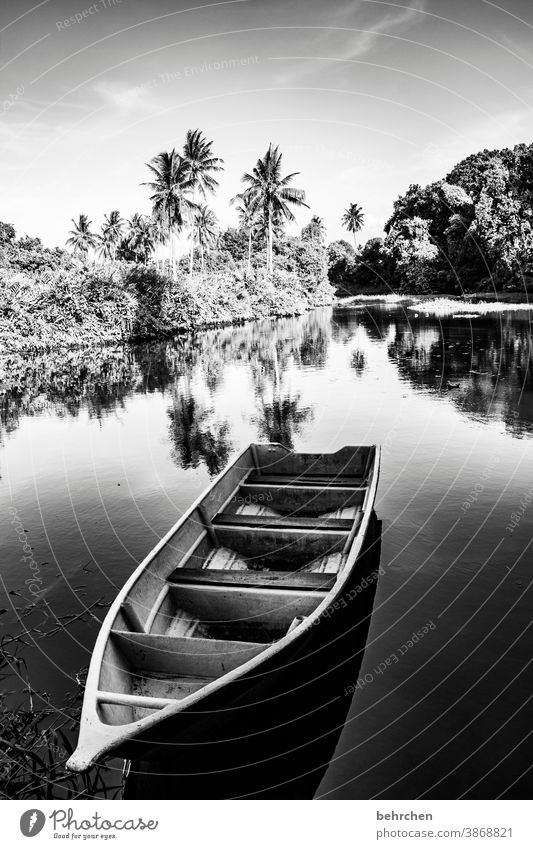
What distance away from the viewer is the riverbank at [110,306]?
27891 millimetres

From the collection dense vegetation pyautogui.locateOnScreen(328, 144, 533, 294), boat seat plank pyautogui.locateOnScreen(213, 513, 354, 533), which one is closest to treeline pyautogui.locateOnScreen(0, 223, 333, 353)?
dense vegetation pyautogui.locateOnScreen(328, 144, 533, 294)

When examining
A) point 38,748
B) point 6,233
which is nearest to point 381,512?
point 38,748

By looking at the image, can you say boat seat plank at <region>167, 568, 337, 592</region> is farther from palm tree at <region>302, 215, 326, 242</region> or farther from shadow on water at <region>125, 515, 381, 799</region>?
palm tree at <region>302, 215, 326, 242</region>

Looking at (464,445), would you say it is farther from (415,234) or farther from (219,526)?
(415,234)

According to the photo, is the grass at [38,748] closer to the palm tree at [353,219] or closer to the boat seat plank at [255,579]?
the boat seat plank at [255,579]

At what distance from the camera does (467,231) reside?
51.9m

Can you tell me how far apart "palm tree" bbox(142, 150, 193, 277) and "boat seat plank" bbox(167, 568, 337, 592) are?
131 ft

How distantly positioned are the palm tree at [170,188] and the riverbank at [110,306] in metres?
4.30

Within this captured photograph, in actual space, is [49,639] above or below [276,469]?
below

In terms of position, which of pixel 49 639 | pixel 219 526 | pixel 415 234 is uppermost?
pixel 415 234

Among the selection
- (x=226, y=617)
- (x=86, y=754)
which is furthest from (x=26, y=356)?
(x=86, y=754)

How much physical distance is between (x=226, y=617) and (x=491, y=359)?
1939cm

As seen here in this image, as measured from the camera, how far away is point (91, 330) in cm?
3197

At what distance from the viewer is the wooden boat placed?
367cm
